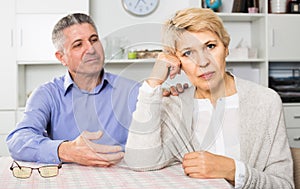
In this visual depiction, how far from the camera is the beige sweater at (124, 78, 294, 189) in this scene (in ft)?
3.96

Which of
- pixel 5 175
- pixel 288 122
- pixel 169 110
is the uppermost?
pixel 169 110

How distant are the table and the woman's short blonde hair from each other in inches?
12.6

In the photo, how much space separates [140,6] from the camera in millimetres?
3564

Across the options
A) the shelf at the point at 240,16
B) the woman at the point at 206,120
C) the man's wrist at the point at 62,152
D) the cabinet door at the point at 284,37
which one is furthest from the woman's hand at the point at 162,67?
the cabinet door at the point at 284,37

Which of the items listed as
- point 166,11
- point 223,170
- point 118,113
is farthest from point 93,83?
point 166,11

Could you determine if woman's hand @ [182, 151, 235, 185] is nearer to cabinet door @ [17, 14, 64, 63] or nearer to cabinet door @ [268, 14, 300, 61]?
cabinet door @ [17, 14, 64, 63]

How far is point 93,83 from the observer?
A: 1.29 m

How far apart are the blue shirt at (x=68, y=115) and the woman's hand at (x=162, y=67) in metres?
0.05

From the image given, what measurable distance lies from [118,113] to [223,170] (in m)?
0.30

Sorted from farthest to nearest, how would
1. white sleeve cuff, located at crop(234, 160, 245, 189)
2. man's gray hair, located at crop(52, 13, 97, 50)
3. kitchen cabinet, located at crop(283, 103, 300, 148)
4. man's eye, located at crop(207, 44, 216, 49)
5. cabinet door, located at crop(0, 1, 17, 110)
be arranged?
kitchen cabinet, located at crop(283, 103, 300, 148)
cabinet door, located at crop(0, 1, 17, 110)
man's gray hair, located at crop(52, 13, 97, 50)
man's eye, located at crop(207, 44, 216, 49)
white sleeve cuff, located at crop(234, 160, 245, 189)

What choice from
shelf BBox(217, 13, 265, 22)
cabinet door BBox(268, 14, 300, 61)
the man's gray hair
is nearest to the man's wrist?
the man's gray hair

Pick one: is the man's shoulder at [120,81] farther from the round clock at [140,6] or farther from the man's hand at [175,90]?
the round clock at [140,6]

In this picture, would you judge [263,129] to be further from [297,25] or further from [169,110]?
[297,25]

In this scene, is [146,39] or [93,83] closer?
[146,39]
